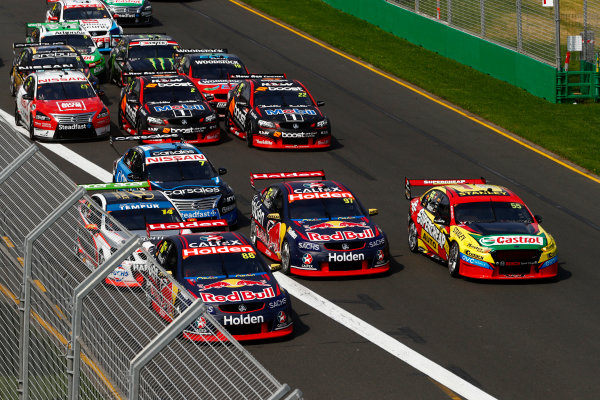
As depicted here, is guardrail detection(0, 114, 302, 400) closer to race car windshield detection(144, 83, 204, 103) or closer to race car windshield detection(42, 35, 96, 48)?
race car windshield detection(144, 83, 204, 103)

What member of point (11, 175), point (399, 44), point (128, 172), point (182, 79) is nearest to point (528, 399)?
point (11, 175)

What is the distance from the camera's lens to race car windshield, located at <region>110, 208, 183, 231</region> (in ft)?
65.9

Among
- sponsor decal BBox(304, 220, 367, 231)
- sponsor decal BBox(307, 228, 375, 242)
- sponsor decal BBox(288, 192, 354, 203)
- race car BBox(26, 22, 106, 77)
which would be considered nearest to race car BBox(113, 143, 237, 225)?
sponsor decal BBox(288, 192, 354, 203)

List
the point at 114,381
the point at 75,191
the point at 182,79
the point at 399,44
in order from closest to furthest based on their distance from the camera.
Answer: the point at 114,381
the point at 75,191
the point at 182,79
the point at 399,44

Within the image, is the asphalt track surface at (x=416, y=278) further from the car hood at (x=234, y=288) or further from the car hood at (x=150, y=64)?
the car hood at (x=150, y=64)

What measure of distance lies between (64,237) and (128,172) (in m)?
15.9

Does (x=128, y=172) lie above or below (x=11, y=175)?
below

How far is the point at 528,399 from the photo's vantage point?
14422 mm

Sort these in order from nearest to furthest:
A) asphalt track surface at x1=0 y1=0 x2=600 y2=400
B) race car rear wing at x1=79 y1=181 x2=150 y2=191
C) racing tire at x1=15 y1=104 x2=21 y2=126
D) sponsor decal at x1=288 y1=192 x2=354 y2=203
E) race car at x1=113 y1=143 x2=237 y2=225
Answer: asphalt track surface at x1=0 y1=0 x2=600 y2=400
race car rear wing at x1=79 y1=181 x2=150 y2=191
sponsor decal at x1=288 y1=192 x2=354 y2=203
race car at x1=113 y1=143 x2=237 y2=225
racing tire at x1=15 y1=104 x2=21 y2=126

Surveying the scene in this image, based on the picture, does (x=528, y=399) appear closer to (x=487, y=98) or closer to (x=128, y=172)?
(x=128, y=172)

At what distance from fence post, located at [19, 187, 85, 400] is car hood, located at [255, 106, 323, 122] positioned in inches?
839

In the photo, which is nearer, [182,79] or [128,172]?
[128,172]

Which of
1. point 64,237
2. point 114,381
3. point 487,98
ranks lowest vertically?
point 487,98

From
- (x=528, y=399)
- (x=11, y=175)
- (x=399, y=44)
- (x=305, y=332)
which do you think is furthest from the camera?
(x=399, y=44)
